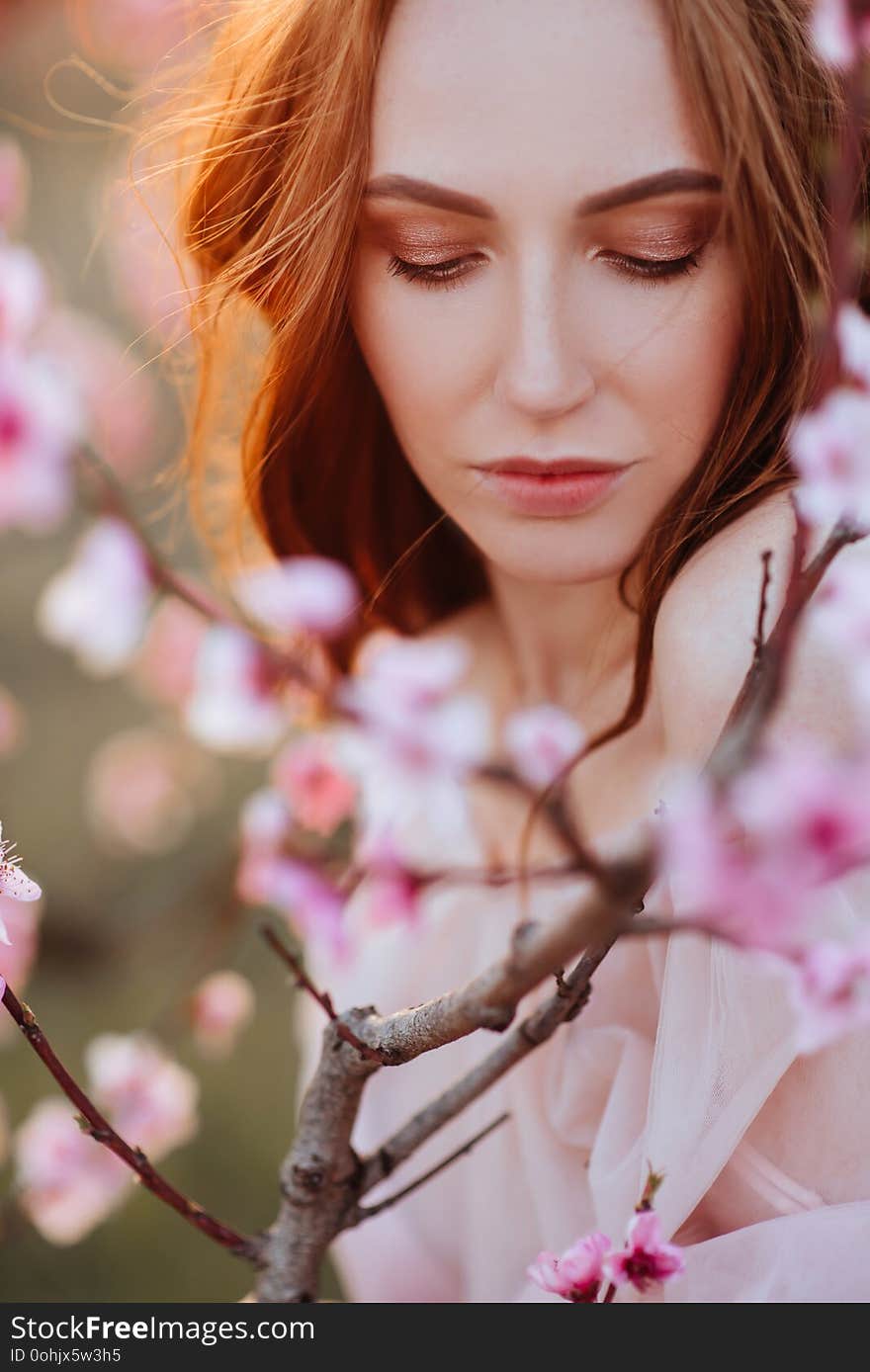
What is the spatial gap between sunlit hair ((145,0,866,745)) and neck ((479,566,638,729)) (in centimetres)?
12

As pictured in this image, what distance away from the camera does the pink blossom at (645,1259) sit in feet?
2.35

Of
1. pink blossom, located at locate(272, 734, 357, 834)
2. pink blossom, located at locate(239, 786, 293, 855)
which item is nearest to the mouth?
pink blossom, located at locate(272, 734, 357, 834)

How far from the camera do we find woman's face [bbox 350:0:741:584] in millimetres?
798

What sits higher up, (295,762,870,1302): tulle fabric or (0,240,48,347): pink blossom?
(0,240,48,347): pink blossom

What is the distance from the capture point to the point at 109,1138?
699 millimetres

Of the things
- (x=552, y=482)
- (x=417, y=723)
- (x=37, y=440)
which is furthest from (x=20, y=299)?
(x=552, y=482)

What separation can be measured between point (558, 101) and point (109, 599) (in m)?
0.55

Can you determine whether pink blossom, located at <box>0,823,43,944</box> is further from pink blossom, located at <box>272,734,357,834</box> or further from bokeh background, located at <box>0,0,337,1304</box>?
bokeh background, located at <box>0,0,337,1304</box>

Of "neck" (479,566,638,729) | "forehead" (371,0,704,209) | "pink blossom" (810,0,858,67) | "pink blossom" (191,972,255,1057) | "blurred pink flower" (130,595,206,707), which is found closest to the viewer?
"pink blossom" (810,0,858,67)

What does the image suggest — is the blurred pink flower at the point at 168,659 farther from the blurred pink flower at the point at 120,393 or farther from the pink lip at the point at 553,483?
the pink lip at the point at 553,483

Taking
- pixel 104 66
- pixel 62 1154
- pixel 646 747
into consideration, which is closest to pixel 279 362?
pixel 646 747

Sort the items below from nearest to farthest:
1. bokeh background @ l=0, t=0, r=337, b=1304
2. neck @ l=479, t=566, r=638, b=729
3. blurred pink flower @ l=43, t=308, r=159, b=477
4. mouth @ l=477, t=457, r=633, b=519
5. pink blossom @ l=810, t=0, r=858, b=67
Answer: pink blossom @ l=810, t=0, r=858, b=67 → mouth @ l=477, t=457, r=633, b=519 → neck @ l=479, t=566, r=638, b=729 → bokeh background @ l=0, t=0, r=337, b=1304 → blurred pink flower @ l=43, t=308, r=159, b=477

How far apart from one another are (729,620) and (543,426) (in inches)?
8.1

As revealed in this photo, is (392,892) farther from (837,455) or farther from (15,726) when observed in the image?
(15,726)
